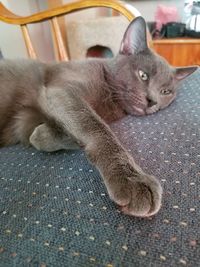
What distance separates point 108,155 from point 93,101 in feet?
0.98

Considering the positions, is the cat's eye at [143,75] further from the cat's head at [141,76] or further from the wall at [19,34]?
the wall at [19,34]

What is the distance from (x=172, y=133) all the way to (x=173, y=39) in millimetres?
1792

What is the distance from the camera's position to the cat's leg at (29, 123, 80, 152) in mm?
635

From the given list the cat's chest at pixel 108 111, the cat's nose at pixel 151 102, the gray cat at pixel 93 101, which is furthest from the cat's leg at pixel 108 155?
the cat's nose at pixel 151 102

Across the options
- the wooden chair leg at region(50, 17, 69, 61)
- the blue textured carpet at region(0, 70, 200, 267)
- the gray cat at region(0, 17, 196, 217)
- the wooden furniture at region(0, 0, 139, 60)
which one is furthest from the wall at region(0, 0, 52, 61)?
the blue textured carpet at region(0, 70, 200, 267)

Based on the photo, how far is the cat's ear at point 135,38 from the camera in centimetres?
86

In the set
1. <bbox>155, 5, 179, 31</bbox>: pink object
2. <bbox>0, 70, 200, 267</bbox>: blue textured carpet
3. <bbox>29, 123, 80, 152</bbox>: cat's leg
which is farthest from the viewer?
<bbox>155, 5, 179, 31</bbox>: pink object

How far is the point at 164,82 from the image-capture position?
88 centimetres

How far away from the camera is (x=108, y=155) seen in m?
0.50

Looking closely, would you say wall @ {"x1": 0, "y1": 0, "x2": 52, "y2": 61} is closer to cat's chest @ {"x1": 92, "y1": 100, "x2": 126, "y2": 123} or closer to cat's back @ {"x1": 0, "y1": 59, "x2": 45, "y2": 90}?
cat's back @ {"x1": 0, "y1": 59, "x2": 45, "y2": 90}

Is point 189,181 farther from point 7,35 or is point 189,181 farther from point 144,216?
point 7,35

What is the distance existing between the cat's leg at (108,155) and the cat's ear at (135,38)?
35 centimetres

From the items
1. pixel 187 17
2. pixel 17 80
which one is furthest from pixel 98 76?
pixel 187 17

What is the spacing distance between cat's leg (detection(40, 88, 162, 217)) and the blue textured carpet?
0.02 meters
